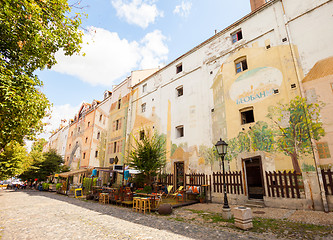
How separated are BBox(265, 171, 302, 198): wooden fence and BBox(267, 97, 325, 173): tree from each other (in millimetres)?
504

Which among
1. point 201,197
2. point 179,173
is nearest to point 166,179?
point 179,173

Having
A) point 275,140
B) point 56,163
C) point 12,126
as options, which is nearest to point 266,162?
point 275,140

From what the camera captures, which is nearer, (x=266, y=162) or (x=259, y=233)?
(x=259, y=233)

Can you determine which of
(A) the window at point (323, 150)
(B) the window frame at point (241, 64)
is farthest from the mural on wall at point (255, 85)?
(A) the window at point (323, 150)

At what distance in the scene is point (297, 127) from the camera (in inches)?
379

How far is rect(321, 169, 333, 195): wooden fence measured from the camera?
827cm

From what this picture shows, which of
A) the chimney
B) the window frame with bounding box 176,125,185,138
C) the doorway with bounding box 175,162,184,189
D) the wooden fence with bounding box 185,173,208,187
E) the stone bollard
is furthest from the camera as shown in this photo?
the window frame with bounding box 176,125,185,138

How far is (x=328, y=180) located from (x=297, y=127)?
110 inches

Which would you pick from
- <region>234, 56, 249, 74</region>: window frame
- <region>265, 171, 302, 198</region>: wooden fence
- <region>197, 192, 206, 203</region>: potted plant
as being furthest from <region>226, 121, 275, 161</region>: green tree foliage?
<region>234, 56, 249, 74</region>: window frame

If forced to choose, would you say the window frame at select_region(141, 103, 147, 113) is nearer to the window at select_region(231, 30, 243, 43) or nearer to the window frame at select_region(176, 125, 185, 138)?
the window frame at select_region(176, 125, 185, 138)

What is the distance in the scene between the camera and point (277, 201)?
31.1 feet

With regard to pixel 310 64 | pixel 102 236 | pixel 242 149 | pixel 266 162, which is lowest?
Result: pixel 102 236

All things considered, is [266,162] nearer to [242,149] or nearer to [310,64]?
[242,149]

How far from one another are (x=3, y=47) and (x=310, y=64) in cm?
1435
